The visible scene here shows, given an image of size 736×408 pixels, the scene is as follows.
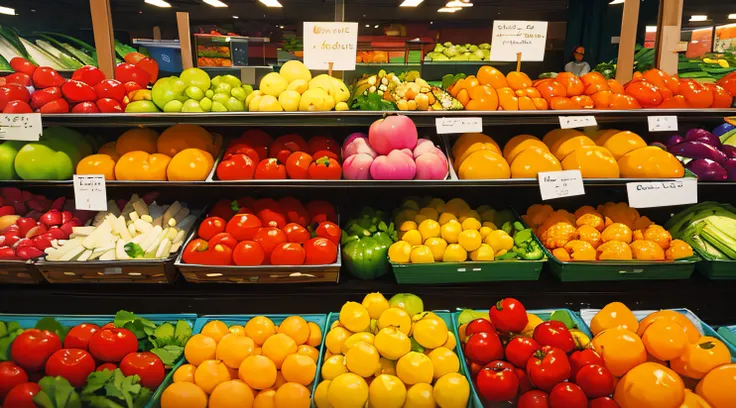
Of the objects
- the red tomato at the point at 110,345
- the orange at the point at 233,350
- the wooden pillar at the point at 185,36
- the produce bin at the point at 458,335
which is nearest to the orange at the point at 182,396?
the orange at the point at 233,350

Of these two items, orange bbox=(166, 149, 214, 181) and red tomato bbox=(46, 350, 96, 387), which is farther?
orange bbox=(166, 149, 214, 181)

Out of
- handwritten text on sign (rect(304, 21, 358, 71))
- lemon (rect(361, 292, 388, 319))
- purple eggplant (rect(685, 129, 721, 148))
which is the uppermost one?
handwritten text on sign (rect(304, 21, 358, 71))

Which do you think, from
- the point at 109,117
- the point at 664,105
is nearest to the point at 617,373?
the point at 664,105

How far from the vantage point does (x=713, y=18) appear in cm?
811

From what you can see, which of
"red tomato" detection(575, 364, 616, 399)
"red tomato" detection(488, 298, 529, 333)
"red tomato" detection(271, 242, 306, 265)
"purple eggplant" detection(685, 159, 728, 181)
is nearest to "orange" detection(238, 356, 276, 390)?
"red tomato" detection(271, 242, 306, 265)

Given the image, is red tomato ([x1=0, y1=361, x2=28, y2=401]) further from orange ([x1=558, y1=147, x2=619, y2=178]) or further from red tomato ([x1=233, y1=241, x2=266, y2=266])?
orange ([x1=558, y1=147, x2=619, y2=178])

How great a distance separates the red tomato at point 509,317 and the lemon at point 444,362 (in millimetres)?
231

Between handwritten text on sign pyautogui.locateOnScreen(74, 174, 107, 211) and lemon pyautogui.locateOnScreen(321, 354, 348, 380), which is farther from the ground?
handwritten text on sign pyautogui.locateOnScreen(74, 174, 107, 211)

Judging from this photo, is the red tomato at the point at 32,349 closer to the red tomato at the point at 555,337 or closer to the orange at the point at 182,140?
the orange at the point at 182,140

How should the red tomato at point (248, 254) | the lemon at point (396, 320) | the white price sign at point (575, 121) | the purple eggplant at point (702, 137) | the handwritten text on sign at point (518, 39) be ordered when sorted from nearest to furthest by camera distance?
1. the lemon at point (396, 320)
2. the red tomato at point (248, 254)
3. the white price sign at point (575, 121)
4. the handwritten text on sign at point (518, 39)
5. the purple eggplant at point (702, 137)

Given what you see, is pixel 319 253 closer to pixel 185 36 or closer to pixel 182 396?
pixel 182 396

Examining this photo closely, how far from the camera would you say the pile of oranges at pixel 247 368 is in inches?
67.5

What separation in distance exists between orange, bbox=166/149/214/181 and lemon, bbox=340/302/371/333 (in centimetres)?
103

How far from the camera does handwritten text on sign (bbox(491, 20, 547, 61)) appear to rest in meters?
2.44
